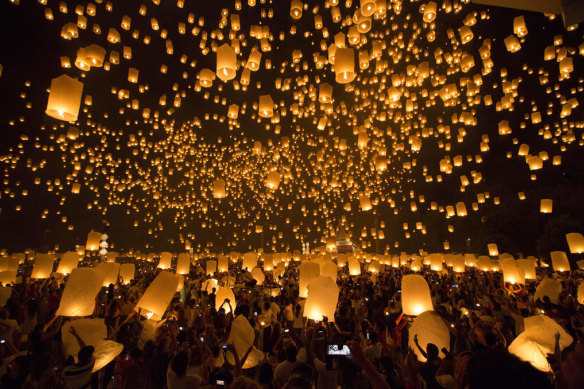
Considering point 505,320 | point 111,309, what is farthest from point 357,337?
point 111,309

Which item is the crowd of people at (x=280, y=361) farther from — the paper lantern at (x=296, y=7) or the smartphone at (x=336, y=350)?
the paper lantern at (x=296, y=7)

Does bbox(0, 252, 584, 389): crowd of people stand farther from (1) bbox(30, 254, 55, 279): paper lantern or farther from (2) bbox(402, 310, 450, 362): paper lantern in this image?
(1) bbox(30, 254, 55, 279): paper lantern

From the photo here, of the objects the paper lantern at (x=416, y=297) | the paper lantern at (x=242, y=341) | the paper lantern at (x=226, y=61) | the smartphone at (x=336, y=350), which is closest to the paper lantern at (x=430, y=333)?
the smartphone at (x=336, y=350)

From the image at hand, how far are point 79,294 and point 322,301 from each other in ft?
10.6

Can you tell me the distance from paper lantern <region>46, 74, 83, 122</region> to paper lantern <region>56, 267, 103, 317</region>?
6.95ft

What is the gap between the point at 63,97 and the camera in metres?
4.41

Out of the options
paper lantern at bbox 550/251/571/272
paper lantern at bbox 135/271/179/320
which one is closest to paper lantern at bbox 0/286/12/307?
paper lantern at bbox 135/271/179/320

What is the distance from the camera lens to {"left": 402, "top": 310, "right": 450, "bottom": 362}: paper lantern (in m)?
3.55

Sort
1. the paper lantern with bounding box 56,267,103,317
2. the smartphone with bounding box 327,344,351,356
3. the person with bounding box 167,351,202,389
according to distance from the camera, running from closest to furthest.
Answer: the person with bounding box 167,351,202,389
the smartphone with bounding box 327,344,351,356
the paper lantern with bounding box 56,267,103,317

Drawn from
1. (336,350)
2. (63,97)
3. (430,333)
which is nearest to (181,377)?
(336,350)

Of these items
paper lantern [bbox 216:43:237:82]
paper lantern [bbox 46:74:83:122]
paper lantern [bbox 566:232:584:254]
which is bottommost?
paper lantern [bbox 566:232:584:254]

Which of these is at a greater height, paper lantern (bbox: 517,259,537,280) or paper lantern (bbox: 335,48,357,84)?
paper lantern (bbox: 335,48,357,84)

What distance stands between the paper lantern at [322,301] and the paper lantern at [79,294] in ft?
9.54

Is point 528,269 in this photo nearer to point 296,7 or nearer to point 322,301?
point 322,301
